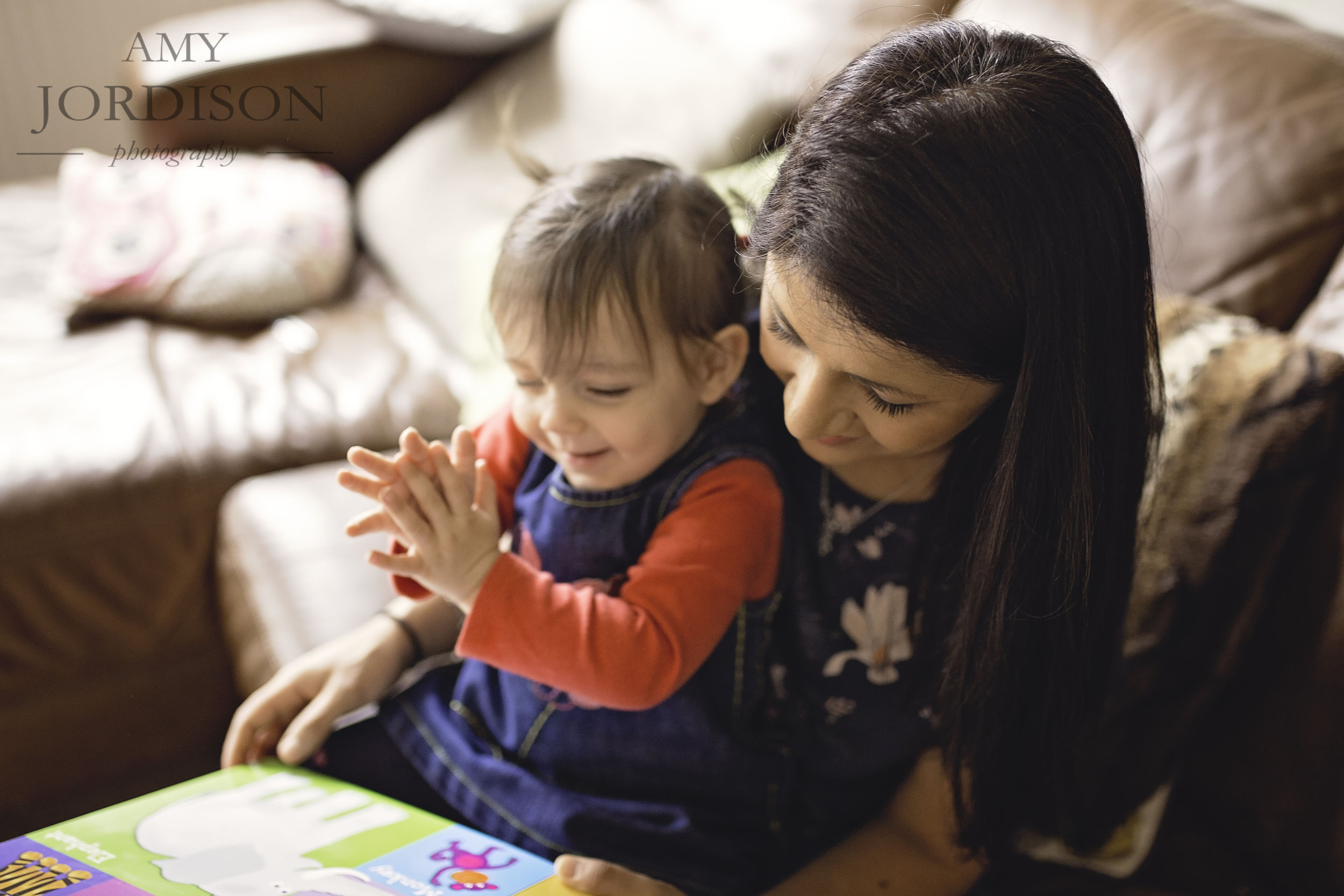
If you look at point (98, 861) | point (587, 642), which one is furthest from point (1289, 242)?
point (98, 861)

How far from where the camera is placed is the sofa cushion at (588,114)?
4.83ft

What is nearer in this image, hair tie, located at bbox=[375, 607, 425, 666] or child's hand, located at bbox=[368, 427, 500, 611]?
child's hand, located at bbox=[368, 427, 500, 611]

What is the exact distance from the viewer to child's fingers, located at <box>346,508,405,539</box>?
800mm

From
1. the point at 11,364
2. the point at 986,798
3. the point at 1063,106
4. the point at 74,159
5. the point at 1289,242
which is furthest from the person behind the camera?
the point at 74,159

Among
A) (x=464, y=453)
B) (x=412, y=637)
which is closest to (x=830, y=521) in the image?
(x=464, y=453)

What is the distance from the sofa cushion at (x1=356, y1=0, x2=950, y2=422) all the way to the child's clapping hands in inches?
19.6

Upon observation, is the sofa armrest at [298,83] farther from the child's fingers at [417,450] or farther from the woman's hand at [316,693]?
the child's fingers at [417,450]

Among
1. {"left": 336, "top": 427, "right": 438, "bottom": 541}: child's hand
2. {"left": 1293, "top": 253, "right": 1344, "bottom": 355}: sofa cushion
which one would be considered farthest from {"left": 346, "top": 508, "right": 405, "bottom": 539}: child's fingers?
{"left": 1293, "top": 253, "right": 1344, "bottom": 355}: sofa cushion

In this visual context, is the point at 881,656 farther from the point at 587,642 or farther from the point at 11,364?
the point at 11,364

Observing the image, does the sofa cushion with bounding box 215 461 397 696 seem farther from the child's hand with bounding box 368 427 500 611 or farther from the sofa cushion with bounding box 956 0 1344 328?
the sofa cushion with bounding box 956 0 1344 328

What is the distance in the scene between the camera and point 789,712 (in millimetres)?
923

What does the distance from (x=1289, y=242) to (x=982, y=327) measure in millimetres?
528

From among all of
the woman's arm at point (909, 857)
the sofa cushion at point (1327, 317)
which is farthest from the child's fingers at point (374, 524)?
the sofa cushion at point (1327, 317)

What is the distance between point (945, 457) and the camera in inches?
33.2
